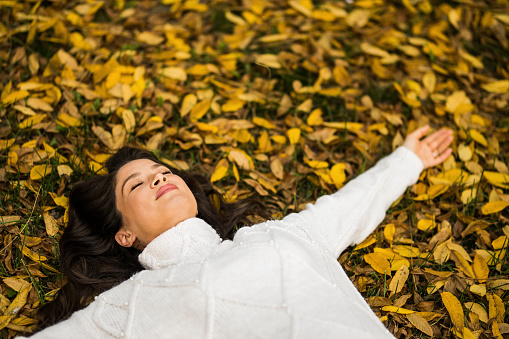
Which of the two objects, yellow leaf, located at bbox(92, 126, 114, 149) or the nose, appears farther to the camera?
yellow leaf, located at bbox(92, 126, 114, 149)

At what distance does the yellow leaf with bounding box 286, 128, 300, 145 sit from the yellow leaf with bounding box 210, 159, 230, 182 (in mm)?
427

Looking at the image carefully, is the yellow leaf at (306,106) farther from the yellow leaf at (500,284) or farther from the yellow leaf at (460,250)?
the yellow leaf at (500,284)

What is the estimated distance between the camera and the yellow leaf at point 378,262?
7.13 ft

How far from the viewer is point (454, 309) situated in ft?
6.69

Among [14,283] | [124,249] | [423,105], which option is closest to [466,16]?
[423,105]

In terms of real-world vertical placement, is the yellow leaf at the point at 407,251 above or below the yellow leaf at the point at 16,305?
above

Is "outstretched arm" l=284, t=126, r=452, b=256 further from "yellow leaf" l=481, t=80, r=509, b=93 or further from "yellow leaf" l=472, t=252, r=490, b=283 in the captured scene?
"yellow leaf" l=481, t=80, r=509, b=93

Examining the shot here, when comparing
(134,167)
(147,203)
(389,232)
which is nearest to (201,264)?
(147,203)

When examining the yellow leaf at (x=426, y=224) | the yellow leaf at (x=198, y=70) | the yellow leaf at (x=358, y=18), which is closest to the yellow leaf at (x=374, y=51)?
the yellow leaf at (x=358, y=18)

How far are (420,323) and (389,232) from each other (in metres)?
0.49

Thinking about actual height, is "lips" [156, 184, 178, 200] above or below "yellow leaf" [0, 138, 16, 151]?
above

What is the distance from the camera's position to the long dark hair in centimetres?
195

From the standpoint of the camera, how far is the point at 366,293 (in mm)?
2154

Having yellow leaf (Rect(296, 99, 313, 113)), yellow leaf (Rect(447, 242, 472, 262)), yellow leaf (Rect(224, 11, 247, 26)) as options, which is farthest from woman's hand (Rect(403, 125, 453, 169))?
yellow leaf (Rect(224, 11, 247, 26))
